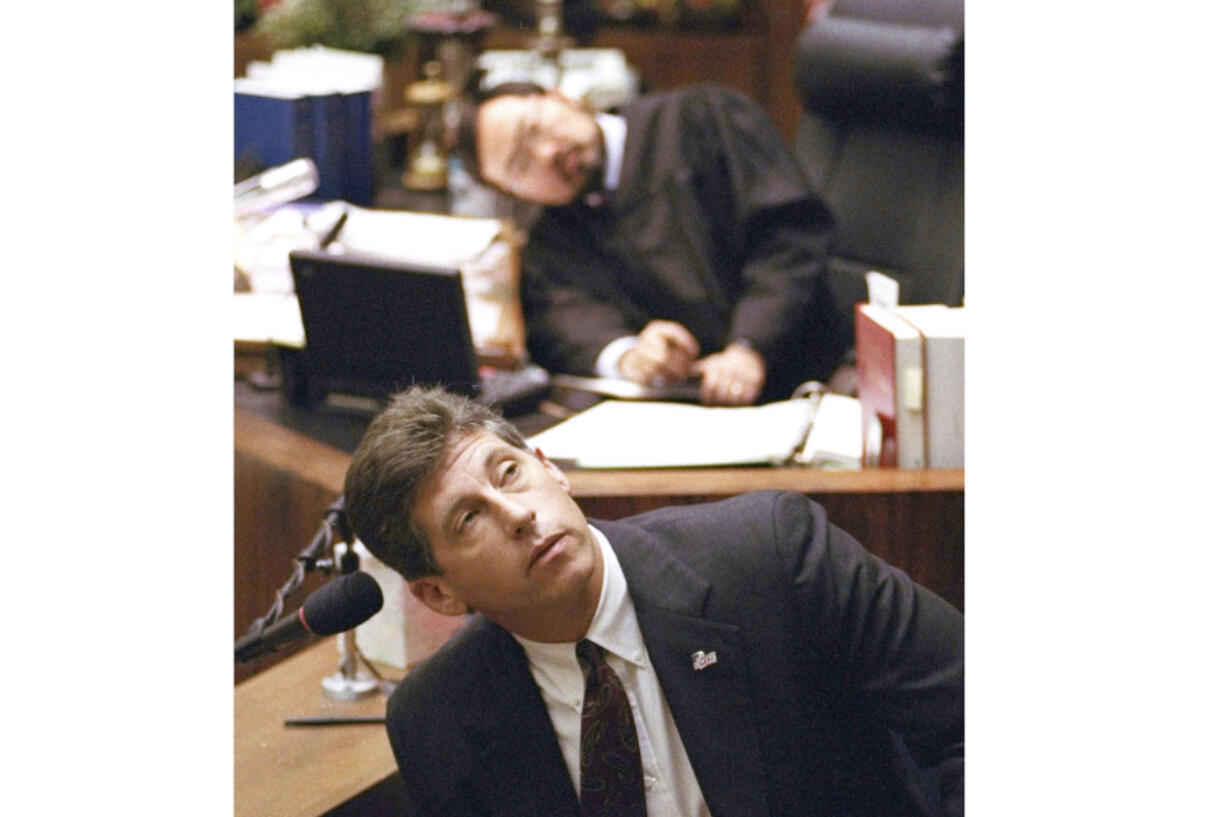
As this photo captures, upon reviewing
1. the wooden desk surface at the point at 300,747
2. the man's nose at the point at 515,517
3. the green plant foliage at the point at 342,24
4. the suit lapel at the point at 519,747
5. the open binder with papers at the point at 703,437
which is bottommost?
the wooden desk surface at the point at 300,747

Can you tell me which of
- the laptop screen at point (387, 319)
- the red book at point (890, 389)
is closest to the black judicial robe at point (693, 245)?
the laptop screen at point (387, 319)

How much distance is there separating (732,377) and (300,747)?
101 centimetres

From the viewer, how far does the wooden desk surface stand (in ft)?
4.63

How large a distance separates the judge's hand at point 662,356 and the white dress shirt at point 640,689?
106 centimetres

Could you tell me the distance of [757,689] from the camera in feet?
4.22

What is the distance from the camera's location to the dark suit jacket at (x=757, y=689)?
1.28 m

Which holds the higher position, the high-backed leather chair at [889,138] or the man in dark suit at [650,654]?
the high-backed leather chair at [889,138]

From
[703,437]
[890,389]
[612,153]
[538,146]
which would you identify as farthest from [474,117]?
[890,389]

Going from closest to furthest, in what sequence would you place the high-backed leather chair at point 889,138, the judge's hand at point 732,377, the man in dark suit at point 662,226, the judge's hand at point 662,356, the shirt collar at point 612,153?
the judge's hand at point 732,377
the judge's hand at point 662,356
the high-backed leather chair at point 889,138
the man in dark suit at point 662,226
the shirt collar at point 612,153

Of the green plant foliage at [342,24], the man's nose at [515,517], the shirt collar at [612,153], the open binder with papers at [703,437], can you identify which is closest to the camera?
the man's nose at [515,517]

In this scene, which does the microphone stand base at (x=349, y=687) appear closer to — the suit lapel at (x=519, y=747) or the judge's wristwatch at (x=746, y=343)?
the suit lapel at (x=519, y=747)

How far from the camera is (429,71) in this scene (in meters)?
3.95
